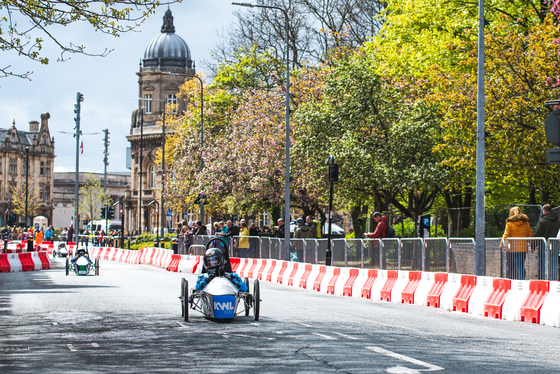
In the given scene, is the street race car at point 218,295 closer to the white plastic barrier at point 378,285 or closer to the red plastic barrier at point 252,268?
the white plastic barrier at point 378,285

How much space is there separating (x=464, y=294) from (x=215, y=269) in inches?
215

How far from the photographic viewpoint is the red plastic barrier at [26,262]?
3356 centimetres

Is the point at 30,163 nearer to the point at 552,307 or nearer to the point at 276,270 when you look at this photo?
the point at 276,270

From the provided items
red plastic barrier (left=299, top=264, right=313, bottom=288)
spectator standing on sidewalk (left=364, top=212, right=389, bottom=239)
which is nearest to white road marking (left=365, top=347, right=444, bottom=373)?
spectator standing on sidewalk (left=364, top=212, right=389, bottom=239)

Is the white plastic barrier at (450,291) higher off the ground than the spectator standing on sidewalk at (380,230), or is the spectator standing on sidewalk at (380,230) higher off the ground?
the spectator standing on sidewalk at (380,230)

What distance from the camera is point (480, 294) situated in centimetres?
1545

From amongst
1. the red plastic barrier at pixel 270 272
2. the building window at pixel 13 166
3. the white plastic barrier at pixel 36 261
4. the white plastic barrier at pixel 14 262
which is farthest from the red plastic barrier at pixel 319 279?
the building window at pixel 13 166

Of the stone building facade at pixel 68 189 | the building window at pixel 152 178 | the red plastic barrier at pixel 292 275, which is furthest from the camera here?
the stone building facade at pixel 68 189

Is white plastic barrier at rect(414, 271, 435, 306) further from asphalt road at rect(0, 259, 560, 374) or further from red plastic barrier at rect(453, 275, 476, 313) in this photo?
red plastic barrier at rect(453, 275, 476, 313)

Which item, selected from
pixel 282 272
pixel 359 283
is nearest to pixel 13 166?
pixel 282 272

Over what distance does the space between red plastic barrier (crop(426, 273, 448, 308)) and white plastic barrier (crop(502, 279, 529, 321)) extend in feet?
7.96

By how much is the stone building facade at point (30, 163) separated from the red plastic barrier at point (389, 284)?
111 metres

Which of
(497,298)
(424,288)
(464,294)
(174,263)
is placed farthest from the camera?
(174,263)

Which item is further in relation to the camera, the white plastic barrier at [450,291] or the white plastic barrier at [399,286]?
the white plastic barrier at [399,286]
